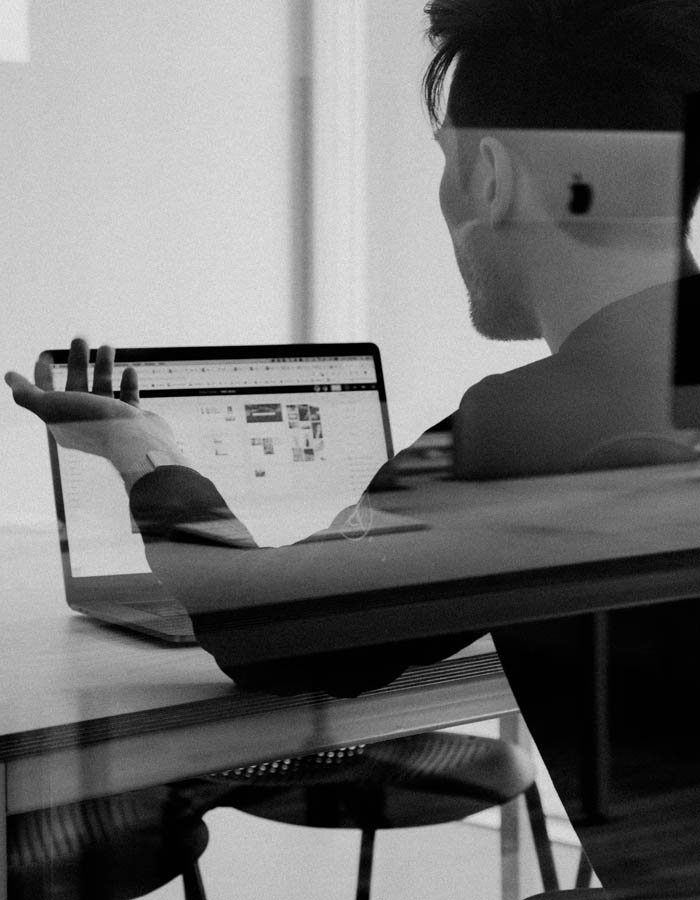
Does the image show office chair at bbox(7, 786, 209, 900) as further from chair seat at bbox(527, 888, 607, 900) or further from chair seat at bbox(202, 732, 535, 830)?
chair seat at bbox(527, 888, 607, 900)

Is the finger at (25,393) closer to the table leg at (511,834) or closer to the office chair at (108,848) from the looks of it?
the office chair at (108,848)

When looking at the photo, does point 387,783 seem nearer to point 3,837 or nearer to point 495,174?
point 3,837

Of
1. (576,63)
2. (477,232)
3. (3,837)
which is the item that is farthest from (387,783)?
(576,63)

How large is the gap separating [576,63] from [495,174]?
8cm

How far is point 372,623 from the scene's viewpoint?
0.58 metres

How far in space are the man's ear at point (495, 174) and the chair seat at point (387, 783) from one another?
0.32 metres

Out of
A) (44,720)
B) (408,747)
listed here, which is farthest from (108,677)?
(408,747)

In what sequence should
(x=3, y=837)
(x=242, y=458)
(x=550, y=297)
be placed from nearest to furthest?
(x=3, y=837), (x=550, y=297), (x=242, y=458)

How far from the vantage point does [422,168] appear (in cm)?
65

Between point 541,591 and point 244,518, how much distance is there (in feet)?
0.70

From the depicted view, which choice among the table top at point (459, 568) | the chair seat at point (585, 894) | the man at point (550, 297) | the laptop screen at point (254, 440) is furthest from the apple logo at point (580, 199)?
the chair seat at point (585, 894)

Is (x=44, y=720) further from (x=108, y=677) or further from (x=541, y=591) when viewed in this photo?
(x=541, y=591)

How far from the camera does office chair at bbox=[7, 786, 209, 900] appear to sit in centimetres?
52

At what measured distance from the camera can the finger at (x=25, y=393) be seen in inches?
21.9
